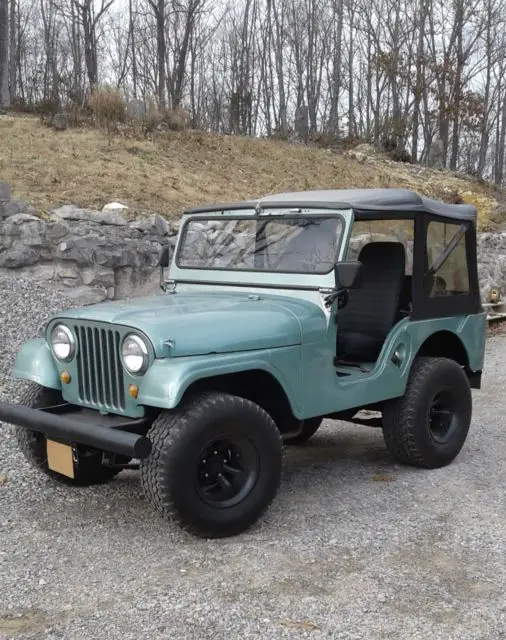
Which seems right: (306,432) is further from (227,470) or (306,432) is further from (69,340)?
(69,340)

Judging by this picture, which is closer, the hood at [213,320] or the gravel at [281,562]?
the gravel at [281,562]

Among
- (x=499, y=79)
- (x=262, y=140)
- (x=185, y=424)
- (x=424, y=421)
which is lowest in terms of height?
(x=424, y=421)

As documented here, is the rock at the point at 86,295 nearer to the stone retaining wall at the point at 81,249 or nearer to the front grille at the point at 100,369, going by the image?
the stone retaining wall at the point at 81,249

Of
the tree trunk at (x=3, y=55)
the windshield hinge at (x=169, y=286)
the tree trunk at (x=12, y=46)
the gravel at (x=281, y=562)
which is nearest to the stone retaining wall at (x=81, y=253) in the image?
the windshield hinge at (x=169, y=286)

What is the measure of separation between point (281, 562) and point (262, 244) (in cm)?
212

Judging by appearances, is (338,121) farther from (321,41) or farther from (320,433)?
(320,433)

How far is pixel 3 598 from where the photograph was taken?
3.24 meters

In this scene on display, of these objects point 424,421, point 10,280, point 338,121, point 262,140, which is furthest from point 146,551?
point 338,121

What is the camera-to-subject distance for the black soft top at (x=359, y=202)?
465 cm

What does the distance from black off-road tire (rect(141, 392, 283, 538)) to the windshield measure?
120 cm

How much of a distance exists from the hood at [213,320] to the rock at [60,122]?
11.5 m

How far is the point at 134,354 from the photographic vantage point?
3715 mm

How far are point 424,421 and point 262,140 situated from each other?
14.5 m

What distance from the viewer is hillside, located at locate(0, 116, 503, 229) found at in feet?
38.1
